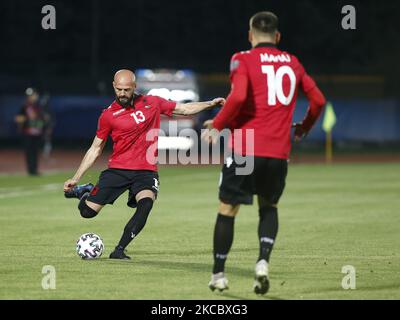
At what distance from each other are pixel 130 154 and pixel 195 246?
80.7 inches

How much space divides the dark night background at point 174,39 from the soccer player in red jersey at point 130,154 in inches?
1701

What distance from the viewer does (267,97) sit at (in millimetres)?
9961

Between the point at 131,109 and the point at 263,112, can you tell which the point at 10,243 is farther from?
the point at 263,112

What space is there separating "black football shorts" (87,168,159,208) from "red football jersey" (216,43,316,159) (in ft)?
9.81

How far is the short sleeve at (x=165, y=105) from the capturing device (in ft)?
42.5

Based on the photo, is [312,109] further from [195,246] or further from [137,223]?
[195,246]

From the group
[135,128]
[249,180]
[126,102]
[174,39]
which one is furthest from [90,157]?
[174,39]

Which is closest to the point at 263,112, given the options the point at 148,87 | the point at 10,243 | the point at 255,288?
the point at 255,288

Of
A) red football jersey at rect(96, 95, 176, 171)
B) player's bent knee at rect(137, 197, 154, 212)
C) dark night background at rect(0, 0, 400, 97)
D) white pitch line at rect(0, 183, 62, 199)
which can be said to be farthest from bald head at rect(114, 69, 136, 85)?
dark night background at rect(0, 0, 400, 97)

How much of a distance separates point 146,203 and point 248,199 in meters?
2.97

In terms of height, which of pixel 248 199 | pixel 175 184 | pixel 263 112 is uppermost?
pixel 263 112

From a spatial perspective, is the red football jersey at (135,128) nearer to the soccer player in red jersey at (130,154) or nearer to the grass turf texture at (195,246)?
the soccer player in red jersey at (130,154)
